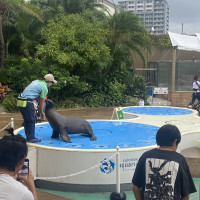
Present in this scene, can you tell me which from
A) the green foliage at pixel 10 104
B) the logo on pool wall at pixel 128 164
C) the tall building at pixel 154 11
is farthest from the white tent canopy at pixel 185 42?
the tall building at pixel 154 11

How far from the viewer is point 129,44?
20.6 meters

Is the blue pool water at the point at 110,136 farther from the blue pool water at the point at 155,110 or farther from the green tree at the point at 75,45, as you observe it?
the green tree at the point at 75,45

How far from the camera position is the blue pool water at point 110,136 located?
7.58 metres

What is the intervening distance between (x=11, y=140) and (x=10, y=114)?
13095 mm

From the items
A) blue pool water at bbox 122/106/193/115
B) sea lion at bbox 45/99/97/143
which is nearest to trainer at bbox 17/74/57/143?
sea lion at bbox 45/99/97/143

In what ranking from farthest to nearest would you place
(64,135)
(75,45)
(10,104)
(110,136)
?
(75,45)
(10,104)
(110,136)
(64,135)

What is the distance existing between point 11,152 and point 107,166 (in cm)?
388

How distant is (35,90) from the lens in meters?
6.92

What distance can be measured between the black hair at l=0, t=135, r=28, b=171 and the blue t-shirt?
4348 millimetres

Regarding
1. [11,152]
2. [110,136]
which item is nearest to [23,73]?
[110,136]

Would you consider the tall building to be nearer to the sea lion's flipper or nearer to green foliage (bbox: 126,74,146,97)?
green foliage (bbox: 126,74,146,97)

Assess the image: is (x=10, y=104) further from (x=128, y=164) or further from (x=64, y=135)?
(x=128, y=164)

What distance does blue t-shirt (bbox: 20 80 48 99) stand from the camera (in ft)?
22.4

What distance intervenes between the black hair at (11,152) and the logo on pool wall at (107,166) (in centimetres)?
373
